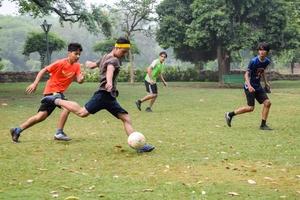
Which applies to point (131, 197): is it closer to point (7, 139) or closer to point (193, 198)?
point (193, 198)

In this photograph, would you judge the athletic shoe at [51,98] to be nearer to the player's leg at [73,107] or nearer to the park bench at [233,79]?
the player's leg at [73,107]

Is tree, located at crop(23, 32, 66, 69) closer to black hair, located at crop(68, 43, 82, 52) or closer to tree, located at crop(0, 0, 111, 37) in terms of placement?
tree, located at crop(0, 0, 111, 37)

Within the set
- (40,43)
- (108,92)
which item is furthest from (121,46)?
(40,43)

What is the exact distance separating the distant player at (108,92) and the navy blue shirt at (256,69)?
12.1ft

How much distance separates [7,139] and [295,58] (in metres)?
49.3

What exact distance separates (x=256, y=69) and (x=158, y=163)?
4.62 meters

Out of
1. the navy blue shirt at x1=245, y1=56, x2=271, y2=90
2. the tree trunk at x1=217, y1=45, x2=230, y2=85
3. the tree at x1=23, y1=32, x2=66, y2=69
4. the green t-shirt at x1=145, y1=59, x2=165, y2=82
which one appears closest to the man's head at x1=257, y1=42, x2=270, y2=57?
the navy blue shirt at x1=245, y1=56, x2=271, y2=90

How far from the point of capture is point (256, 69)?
1112 centimetres

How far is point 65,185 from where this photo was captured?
598 cm

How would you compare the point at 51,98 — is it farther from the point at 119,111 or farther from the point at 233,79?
the point at 233,79

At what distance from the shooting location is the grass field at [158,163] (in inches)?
226

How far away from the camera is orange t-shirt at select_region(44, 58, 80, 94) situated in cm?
916

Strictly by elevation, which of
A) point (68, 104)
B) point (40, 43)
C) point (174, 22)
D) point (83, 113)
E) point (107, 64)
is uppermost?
point (174, 22)

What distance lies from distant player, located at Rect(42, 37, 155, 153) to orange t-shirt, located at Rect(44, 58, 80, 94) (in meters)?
0.32
